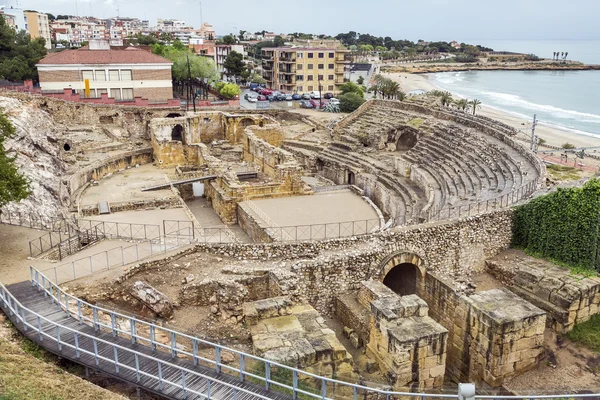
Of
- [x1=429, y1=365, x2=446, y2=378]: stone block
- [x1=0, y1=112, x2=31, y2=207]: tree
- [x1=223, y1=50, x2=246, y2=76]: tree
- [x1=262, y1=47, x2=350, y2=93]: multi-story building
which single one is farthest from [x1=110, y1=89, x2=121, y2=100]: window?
[x1=429, y1=365, x2=446, y2=378]: stone block

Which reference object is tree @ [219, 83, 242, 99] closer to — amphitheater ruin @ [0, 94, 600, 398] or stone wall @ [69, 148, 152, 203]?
stone wall @ [69, 148, 152, 203]

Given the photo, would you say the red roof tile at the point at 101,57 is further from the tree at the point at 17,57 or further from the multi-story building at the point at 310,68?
the multi-story building at the point at 310,68

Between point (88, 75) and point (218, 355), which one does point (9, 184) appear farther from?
point (88, 75)

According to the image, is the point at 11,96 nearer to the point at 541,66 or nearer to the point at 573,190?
the point at 573,190

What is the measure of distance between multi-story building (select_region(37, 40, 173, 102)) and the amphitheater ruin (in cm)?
1313

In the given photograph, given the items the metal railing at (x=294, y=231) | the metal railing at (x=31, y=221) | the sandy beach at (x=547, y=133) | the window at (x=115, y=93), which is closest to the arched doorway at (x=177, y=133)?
the window at (x=115, y=93)

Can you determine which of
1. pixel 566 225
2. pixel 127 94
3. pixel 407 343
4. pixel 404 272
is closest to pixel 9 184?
pixel 407 343

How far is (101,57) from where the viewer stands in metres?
49.2

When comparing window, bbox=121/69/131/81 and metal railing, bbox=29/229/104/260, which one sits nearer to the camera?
metal railing, bbox=29/229/104/260

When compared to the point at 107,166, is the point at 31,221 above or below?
above

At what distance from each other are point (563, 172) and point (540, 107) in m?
51.4

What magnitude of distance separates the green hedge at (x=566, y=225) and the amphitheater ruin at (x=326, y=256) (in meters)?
0.84

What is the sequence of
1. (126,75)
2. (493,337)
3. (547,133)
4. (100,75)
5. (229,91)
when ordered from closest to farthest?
(493,337)
(100,75)
(126,75)
(547,133)
(229,91)

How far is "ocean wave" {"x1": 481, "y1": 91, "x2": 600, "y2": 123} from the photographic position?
215ft
